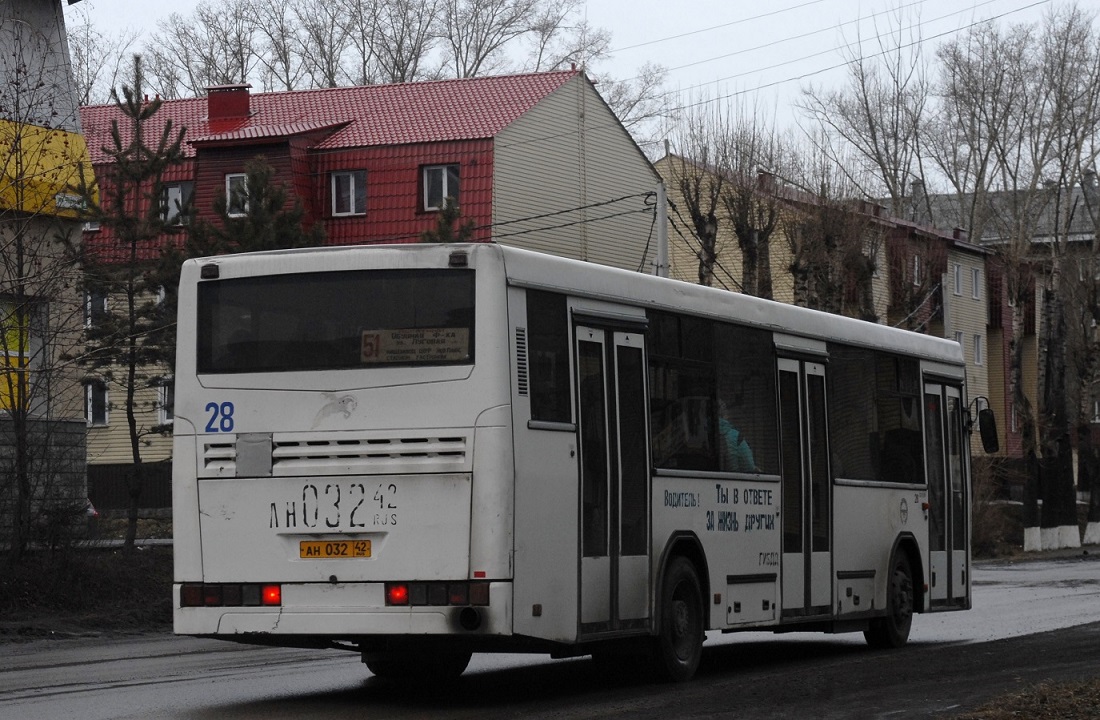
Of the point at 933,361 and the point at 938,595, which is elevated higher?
the point at 933,361

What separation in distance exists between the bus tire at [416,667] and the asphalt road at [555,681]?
0.43ft

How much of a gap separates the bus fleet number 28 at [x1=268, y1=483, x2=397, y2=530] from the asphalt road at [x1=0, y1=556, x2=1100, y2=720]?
3.72ft

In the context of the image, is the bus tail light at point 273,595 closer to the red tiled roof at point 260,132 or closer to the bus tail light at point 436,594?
the bus tail light at point 436,594

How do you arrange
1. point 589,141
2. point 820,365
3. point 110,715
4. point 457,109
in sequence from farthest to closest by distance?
point 589,141
point 457,109
point 820,365
point 110,715

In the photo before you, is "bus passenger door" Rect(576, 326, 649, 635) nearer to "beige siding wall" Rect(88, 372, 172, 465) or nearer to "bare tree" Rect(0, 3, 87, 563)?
"bare tree" Rect(0, 3, 87, 563)

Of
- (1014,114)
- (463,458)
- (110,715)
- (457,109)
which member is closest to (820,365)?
(463,458)

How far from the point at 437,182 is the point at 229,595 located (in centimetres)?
3495

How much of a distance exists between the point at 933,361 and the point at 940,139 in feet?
164

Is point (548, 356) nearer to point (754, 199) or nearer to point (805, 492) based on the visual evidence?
point (805, 492)

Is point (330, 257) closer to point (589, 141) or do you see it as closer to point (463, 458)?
point (463, 458)

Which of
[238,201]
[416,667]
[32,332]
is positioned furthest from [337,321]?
[238,201]

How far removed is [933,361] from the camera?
687 inches

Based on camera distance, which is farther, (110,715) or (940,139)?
(940,139)

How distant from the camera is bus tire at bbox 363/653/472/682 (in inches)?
503
